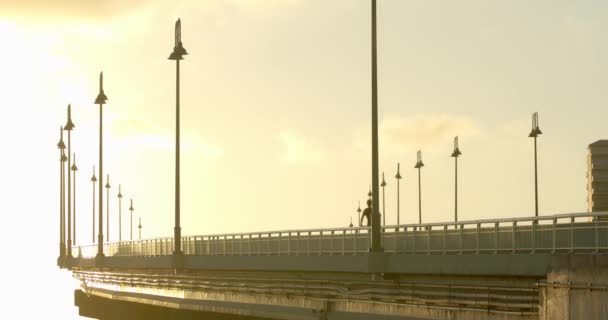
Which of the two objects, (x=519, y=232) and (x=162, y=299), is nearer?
(x=519, y=232)

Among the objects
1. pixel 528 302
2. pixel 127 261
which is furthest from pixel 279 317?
pixel 127 261

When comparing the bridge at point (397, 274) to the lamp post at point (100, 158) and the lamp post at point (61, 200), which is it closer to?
the lamp post at point (100, 158)

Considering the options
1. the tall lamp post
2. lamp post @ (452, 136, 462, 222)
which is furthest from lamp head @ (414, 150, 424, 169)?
the tall lamp post

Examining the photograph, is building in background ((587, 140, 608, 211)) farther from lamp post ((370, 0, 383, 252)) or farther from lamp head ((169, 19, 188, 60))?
lamp post ((370, 0, 383, 252))

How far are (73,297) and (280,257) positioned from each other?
3941 centimetres

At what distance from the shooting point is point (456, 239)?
155 ft

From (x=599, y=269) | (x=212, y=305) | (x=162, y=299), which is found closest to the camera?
(x=599, y=269)

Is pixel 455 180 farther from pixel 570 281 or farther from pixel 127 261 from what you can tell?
pixel 570 281

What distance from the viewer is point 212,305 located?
187 ft

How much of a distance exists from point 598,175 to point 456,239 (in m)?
62.0

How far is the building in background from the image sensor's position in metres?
107

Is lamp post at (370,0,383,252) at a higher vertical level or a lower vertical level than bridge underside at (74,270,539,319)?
higher

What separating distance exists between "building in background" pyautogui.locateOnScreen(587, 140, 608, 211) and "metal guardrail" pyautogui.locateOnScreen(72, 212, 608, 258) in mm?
37931

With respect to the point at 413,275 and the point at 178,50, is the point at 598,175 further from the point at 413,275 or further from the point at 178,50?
the point at 413,275
